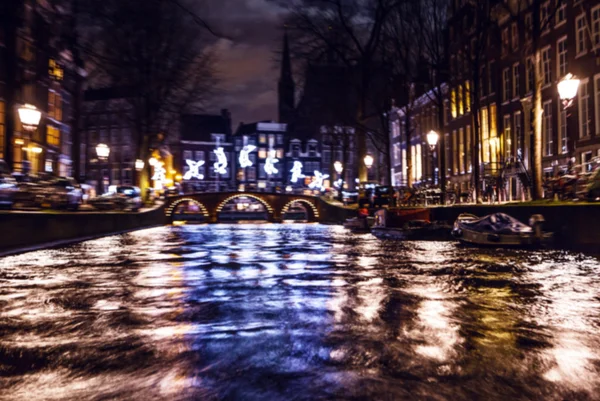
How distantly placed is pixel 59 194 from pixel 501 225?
19395 mm

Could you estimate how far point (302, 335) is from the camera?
5488 millimetres

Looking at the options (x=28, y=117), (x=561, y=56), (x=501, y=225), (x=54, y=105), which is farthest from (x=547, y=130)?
(x=54, y=105)

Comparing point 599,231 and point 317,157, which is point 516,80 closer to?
point 599,231

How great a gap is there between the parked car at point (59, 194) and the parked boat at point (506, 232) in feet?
57.8

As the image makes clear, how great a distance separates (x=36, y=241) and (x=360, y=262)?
33.0 feet

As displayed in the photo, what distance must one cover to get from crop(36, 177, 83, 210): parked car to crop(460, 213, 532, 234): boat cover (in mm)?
17764

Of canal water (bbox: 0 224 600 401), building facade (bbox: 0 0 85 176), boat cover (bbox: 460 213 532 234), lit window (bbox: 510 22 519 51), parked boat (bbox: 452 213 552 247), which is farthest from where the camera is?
lit window (bbox: 510 22 519 51)

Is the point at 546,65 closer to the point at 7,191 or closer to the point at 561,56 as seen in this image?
the point at 561,56

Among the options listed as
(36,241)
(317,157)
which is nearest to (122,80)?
(36,241)

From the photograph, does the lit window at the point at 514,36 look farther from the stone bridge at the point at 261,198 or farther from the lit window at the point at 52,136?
the lit window at the point at 52,136

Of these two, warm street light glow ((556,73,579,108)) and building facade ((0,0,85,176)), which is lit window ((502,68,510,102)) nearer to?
warm street light glow ((556,73,579,108))

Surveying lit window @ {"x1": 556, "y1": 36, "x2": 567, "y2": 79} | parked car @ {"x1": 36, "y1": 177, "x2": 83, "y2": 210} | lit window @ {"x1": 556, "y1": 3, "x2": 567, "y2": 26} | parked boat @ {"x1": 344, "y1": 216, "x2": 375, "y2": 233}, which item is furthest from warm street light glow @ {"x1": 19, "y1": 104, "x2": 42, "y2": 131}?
lit window @ {"x1": 556, "y1": 3, "x2": 567, "y2": 26}

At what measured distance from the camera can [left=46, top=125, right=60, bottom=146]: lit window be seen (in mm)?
47875

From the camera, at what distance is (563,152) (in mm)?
33375
